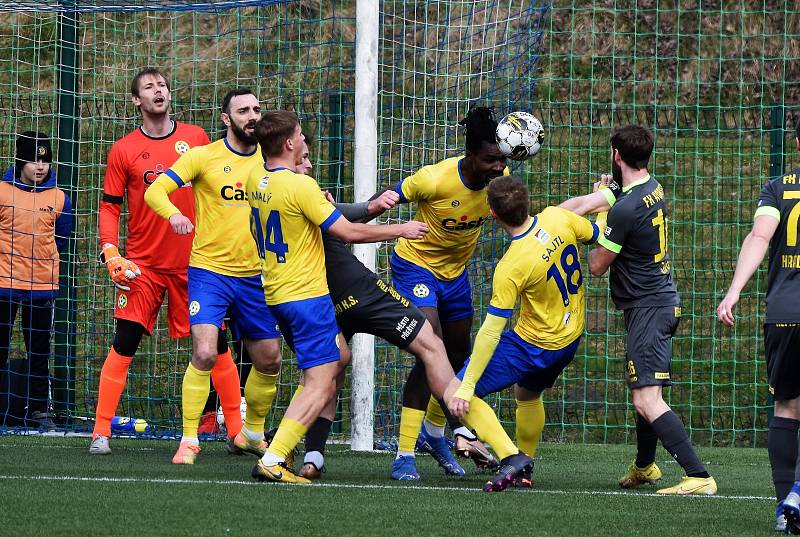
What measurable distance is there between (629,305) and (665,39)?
10.7 m

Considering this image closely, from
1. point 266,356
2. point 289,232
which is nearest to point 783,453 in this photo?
point 289,232

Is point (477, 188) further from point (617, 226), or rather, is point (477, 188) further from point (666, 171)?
point (666, 171)

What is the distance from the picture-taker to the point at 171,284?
8.26 meters

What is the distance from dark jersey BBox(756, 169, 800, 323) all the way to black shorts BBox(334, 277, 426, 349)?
1978 millimetres

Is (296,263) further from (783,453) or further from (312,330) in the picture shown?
(783,453)

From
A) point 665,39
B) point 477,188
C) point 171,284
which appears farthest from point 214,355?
point 665,39

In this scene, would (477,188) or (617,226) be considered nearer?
(617,226)

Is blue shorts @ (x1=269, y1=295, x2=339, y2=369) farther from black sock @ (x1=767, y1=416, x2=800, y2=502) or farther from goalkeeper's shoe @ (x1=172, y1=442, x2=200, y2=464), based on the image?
black sock @ (x1=767, y1=416, x2=800, y2=502)

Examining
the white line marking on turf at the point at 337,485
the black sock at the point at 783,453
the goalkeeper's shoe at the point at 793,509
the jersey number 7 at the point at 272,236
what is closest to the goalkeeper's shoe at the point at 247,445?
the white line marking on turf at the point at 337,485

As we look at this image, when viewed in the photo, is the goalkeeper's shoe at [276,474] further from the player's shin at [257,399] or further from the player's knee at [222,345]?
the player's knee at [222,345]

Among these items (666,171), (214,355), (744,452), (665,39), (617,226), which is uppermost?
(665,39)

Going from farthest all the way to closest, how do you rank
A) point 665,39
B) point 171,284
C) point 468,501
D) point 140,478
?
point 665,39
point 171,284
point 140,478
point 468,501

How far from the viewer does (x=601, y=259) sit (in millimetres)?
6820

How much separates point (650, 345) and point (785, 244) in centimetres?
133
